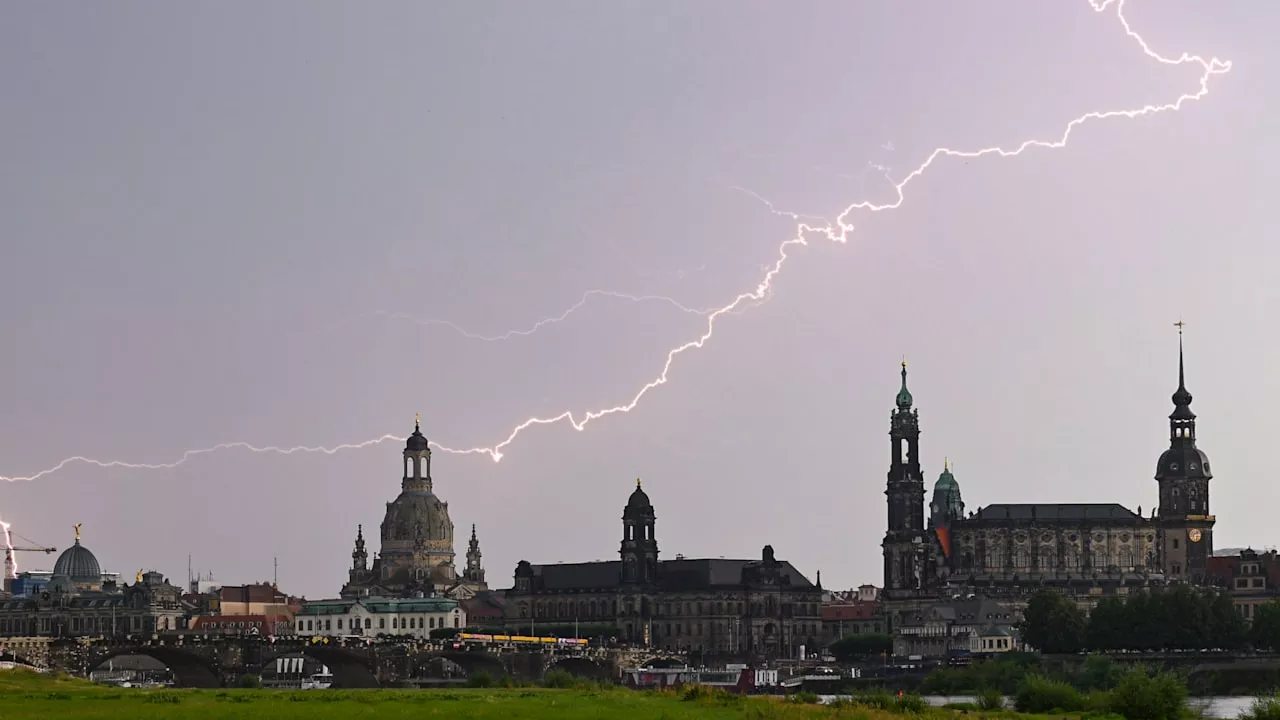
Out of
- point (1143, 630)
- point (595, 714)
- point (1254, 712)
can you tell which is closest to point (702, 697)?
point (595, 714)

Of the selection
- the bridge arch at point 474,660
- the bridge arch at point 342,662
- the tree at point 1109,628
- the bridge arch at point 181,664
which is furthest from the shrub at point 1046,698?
the tree at point 1109,628

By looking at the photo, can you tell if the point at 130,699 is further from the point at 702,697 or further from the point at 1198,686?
the point at 1198,686

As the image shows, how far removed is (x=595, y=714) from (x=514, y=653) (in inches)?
3504

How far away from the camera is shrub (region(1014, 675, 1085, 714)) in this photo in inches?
3533

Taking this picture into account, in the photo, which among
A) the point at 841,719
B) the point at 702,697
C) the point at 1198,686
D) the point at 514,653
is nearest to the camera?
the point at 841,719

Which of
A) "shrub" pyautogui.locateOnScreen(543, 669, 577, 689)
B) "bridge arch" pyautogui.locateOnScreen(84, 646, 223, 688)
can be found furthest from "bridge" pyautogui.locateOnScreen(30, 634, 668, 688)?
"shrub" pyautogui.locateOnScreen(543, 669, 577, 689)

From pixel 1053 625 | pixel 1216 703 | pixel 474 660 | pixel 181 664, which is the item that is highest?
pixel 1053 625

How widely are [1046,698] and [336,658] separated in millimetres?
70968

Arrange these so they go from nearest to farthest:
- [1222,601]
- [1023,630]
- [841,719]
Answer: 1. [841,719]
2. [1222,601]
3. [1023,630]

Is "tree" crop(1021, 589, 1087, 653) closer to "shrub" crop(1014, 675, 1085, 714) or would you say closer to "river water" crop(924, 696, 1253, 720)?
"river water" crop(924, 696, 1253, 720)

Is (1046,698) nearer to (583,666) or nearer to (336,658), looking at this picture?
(336,658)

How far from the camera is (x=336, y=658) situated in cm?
15138

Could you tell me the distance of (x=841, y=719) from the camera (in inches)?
2790

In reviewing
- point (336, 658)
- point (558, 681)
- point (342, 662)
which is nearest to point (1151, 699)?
point (558, 681)
